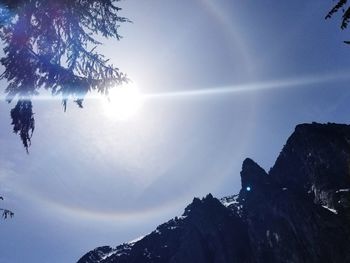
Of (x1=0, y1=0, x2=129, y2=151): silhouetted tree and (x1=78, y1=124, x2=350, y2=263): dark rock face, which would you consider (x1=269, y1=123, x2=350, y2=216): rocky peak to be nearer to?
(x1=78, y1=124, x2=350, y2=263): dark rock face

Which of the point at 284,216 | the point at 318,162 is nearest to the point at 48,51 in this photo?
the point at 284,216

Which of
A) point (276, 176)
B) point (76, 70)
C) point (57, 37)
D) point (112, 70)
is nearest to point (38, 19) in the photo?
point (57, 37)

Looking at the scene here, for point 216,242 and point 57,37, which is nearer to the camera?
point 57,37

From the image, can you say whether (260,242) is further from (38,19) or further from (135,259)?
(38,19)

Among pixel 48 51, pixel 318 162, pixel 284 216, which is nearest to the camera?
pixel 48 51

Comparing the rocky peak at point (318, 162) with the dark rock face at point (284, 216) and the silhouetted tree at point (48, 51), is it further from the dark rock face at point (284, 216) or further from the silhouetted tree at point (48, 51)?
the silhouetted tree at point (48, 51)

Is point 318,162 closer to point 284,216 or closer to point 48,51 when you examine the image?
point 284,216

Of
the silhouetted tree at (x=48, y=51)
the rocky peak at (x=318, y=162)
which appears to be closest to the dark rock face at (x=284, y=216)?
the rocky peak at (x=318, y=162)

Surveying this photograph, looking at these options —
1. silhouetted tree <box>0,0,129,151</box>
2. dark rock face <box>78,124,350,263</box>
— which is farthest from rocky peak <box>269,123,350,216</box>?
silhouetted tree <box>0,0,129,151</box>

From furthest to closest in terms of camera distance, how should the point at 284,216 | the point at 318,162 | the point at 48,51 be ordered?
1. the point at 318,162
2. the point at 284,216
3. the point at 48,51
